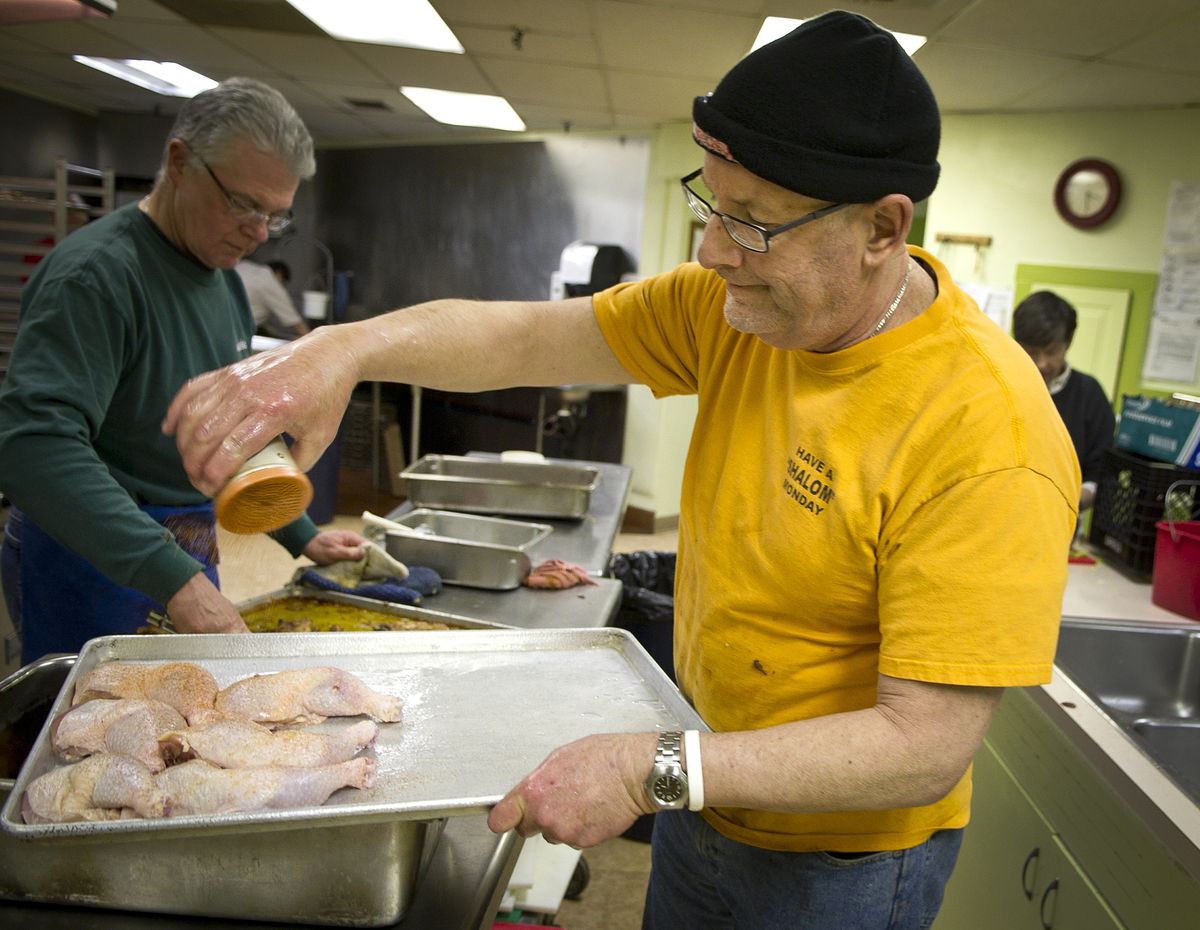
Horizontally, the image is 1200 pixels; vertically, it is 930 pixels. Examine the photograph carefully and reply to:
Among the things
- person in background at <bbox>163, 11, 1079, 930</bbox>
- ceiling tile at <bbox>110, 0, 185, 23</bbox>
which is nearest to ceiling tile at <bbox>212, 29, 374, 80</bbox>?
ceiling tile at <bbox>110, 0, 185, 23</bbox>

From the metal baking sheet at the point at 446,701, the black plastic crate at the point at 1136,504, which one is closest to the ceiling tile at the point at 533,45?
the black plastic crate at the point at 1136,504

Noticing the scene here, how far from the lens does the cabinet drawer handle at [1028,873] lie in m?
1.96

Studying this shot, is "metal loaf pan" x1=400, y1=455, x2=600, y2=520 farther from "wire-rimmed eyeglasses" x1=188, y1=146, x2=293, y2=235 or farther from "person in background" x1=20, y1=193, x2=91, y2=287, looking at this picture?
"person in background" x1=20, y1=193, x2=91, y2=287

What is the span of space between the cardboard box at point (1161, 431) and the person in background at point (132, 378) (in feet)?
8.60

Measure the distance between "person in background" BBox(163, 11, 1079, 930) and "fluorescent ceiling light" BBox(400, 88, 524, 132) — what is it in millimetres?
6061

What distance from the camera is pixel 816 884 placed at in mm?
1263

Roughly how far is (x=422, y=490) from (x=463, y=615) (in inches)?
35.9

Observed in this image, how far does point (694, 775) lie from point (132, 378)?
145 cm

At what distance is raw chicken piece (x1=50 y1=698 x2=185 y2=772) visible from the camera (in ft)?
3.50

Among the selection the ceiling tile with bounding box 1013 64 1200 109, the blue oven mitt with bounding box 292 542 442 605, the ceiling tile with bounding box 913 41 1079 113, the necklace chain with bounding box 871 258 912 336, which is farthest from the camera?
the ceiling tile with bounding box 1013 64 1200 109

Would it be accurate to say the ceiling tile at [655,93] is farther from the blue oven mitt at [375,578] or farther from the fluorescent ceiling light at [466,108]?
the blue oven mitt at [375,578]

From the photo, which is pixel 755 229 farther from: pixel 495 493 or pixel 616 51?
pixel 616 51

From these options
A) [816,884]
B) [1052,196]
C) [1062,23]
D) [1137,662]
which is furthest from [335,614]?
[1052,196]

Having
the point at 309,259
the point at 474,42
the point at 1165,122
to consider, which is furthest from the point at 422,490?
the point at 309,259
